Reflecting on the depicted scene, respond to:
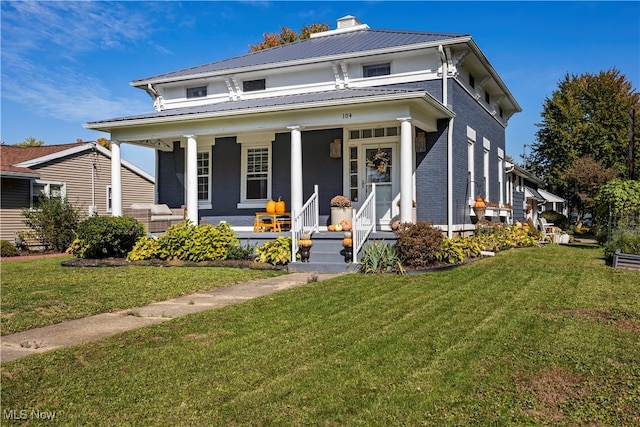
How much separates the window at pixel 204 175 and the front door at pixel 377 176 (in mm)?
4989

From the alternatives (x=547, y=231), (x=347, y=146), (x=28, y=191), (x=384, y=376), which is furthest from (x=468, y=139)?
(x=28, y=191)

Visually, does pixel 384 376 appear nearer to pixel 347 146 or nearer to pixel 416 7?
pixel 347 146

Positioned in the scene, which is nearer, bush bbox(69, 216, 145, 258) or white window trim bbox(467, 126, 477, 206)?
bush bbox(69, 216, 145, 258)

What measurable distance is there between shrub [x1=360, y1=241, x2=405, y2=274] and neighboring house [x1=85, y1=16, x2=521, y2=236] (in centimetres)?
128

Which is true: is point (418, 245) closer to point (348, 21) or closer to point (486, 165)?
point (486, 165)

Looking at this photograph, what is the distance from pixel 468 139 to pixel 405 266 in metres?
6.27

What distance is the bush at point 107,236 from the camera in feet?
40.9

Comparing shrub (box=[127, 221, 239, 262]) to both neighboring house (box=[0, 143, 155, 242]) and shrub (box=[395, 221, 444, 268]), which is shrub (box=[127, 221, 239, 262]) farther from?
neighboring house (box=[0, 143, 155, 242])

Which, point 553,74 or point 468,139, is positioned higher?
point 553,74

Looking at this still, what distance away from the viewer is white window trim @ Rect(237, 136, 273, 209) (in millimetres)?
15130

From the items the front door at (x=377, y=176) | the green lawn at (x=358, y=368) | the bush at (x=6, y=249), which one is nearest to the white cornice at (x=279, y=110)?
the front door at (x=377, y=176)

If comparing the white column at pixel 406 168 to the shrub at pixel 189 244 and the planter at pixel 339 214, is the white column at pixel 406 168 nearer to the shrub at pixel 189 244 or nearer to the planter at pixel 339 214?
the planter at pixel 339 214

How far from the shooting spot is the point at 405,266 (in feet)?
33.5

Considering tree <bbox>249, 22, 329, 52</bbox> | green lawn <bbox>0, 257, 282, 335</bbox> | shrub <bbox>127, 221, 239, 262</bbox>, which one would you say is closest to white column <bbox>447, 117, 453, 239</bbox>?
green lawn <bbox>0, 257, 282, 335</bbox>
